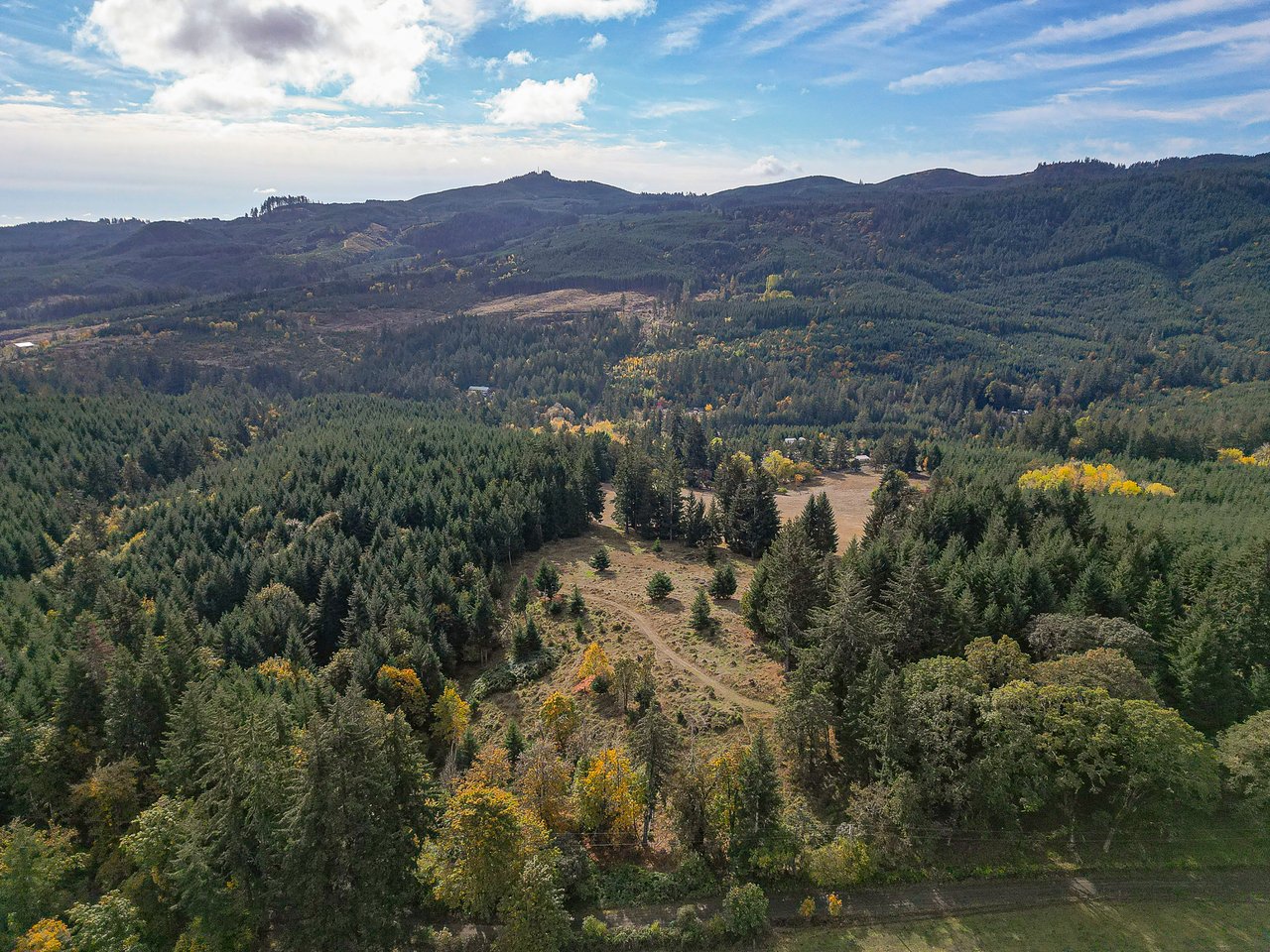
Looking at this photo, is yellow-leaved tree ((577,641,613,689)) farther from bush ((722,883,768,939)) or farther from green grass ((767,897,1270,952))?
A: green grass ((767,897,1270,952))

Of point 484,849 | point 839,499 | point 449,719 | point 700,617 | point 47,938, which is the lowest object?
point 839,499

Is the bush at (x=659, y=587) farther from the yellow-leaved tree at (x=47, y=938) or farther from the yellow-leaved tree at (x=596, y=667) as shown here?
the yellow-leaved tree at (x=47, y=938)

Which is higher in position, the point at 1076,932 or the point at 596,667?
the point at 596,667

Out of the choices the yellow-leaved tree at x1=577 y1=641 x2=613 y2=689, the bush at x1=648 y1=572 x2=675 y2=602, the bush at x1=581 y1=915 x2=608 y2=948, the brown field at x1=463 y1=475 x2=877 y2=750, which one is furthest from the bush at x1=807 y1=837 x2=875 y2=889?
the bush at x1=648 y1=572 x2=675 y2=602

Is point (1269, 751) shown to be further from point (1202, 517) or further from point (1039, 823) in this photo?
point (1202, 517)

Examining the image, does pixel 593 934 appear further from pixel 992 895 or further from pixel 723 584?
pixel 723 584

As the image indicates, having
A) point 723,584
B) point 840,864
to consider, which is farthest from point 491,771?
point 723,584

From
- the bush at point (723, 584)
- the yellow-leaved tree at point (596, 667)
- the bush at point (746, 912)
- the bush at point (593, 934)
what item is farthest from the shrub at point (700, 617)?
the bush at point (593, 934)
